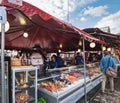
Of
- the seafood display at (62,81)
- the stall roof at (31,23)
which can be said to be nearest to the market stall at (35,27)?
the stall roof at (31,23)

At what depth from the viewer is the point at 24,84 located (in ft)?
15.9

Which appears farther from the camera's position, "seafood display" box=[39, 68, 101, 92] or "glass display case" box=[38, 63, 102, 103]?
"seafood display" box=[39, 68, 101, 92]

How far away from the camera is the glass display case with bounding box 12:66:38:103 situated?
444 centimetres

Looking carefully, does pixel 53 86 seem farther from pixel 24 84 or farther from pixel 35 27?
pixel 35 27

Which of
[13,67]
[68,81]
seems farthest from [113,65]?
[13,67]

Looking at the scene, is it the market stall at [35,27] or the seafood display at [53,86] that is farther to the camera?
the seafood display at [53,86]

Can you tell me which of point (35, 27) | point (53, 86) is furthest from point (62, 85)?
point (35, 27)

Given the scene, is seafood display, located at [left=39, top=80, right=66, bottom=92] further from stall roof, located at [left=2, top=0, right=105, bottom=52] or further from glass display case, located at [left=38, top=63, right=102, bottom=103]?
stall roof, located at [left=2, top=0, right=105, bottom=52]

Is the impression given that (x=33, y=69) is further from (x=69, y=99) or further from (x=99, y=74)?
(x=99, y=74)

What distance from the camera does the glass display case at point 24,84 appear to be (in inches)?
175

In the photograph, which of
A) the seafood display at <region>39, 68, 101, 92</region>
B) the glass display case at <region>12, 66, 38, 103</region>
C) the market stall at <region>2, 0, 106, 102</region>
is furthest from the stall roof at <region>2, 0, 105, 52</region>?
the seafood display at <region>39, 68, 101, 92</region>

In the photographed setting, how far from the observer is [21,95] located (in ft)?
15.8

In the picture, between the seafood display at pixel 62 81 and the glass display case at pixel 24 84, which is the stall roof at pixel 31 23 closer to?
the glass display case at pixel 24 84

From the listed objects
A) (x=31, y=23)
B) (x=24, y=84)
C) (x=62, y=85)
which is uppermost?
(x=31, y=23)
